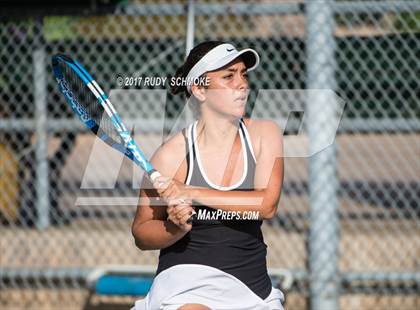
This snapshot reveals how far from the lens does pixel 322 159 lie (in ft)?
15.7

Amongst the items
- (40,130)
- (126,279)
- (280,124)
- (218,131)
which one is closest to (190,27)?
(280,124)

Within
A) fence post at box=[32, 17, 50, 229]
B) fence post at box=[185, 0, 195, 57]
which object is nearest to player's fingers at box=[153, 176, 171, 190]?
→ fence post at box=[185, 0, 195, 57]

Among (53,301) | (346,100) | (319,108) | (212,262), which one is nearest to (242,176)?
(212,262)

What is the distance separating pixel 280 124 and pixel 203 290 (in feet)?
7.03

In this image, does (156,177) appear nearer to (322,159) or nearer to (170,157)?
(170,157)

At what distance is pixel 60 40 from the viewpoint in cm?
541

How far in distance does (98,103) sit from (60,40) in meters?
1.89

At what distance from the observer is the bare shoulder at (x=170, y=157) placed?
10.4 feet

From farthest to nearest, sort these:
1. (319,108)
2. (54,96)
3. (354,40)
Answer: (54,96) < (354,40) < (319,108)

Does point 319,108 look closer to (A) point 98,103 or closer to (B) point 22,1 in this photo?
(A) point 98,103

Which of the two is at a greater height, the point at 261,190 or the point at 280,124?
the point at 261,190

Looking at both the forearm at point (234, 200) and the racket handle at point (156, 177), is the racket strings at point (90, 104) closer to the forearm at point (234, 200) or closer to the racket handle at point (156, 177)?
the racket handle at point (156, 177)

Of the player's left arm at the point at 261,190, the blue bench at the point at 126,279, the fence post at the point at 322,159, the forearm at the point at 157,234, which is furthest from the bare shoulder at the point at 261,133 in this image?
the blue bench at the point at 126,279

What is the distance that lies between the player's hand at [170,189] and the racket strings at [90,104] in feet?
1.57
